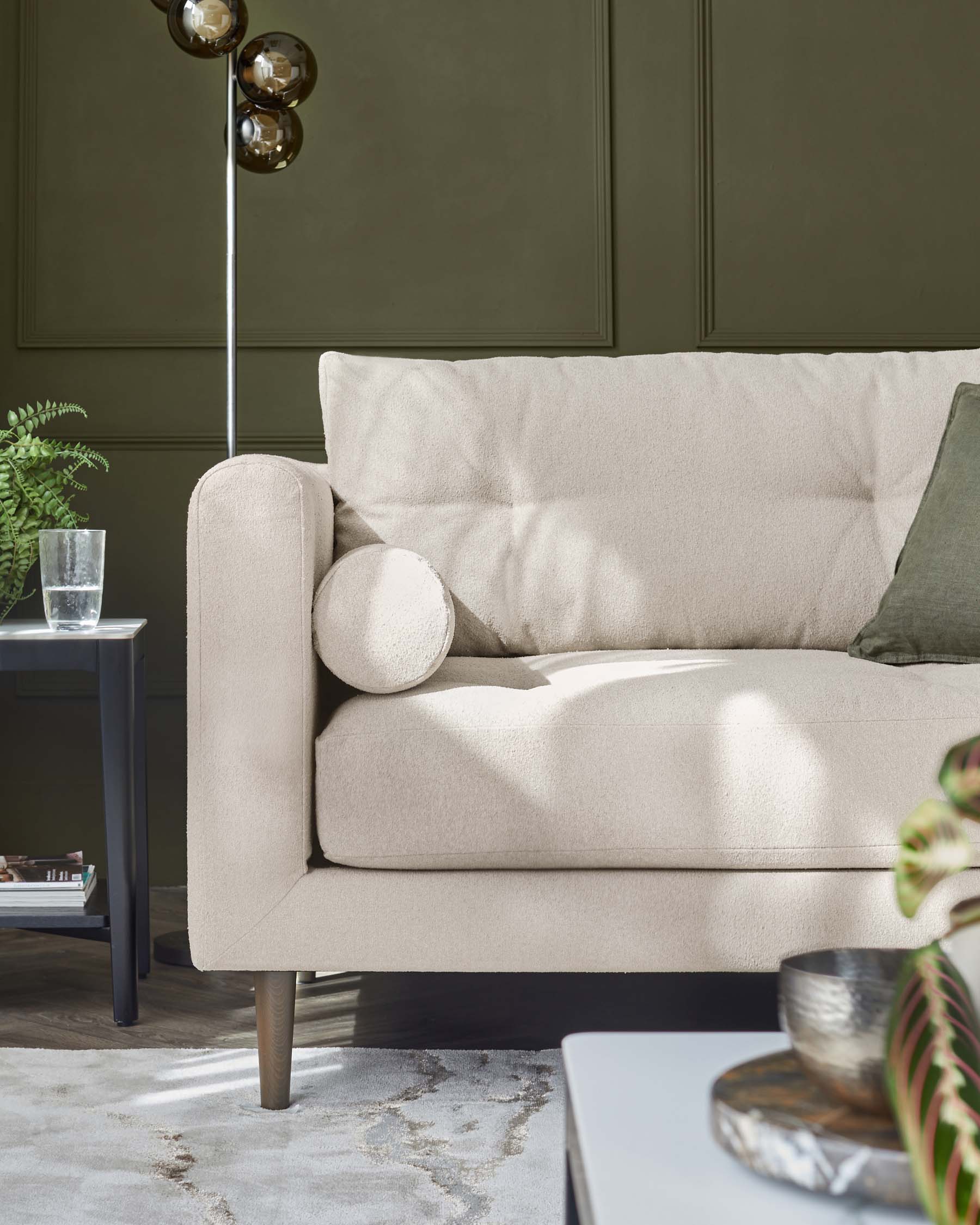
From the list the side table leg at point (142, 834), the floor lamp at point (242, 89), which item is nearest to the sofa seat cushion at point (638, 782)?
the side table leg at point (142, 834)

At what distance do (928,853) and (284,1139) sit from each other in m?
1.08

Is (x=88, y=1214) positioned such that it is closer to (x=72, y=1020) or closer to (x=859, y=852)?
(x=72, y=1020)

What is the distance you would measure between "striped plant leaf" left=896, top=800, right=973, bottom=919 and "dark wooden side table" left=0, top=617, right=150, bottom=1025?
147cm

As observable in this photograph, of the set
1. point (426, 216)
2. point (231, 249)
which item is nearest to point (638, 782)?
point (231, 249)

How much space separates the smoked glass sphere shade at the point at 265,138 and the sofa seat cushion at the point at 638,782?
56.5 inches

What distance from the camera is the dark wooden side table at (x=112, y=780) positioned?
5.66 ft

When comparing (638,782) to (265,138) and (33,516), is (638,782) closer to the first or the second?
(33,516)

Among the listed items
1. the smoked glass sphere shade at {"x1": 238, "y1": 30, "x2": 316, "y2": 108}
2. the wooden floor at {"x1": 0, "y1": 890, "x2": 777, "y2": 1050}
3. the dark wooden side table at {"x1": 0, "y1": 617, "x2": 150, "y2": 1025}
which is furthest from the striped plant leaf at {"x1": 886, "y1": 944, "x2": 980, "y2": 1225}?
the smoked glass sphere shade at {"x1": 238, "y1": 30, "x2": 316, "y2": 108}

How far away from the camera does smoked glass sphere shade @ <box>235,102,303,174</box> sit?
232 cm

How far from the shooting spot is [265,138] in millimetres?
2318

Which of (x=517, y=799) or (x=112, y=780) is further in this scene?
(x=112, y=780)

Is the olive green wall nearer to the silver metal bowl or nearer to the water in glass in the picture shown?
the water in glass

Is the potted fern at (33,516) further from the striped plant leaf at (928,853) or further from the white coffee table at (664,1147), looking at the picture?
the striped plant leaf at (928,853)

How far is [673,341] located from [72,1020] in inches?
81.0
